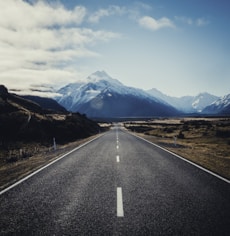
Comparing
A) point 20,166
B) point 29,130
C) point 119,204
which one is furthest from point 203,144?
point 119,204

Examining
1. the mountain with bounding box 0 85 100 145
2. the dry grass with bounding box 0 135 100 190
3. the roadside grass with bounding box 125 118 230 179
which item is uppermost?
the mountain with bounding box 0 85 100 145

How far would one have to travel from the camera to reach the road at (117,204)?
5.70 meters

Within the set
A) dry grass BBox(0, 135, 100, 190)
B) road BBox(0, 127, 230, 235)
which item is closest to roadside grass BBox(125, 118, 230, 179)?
road BBox(0, 127, 230, 235)

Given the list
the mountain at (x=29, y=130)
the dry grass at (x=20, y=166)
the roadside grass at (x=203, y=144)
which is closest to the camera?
the dry grass at (x=20, y=166)

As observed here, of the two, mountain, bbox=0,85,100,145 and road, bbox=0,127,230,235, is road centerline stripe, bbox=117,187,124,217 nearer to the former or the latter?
road, bbox=0,127,230,235

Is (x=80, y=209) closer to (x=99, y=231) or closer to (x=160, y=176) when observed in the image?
(x=99, y=231)

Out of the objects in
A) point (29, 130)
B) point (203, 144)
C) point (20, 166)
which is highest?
point (29, 130)

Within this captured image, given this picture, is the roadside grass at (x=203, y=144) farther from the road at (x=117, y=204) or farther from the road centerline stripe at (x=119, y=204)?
the road centerline stripe at (x=119, y=204)

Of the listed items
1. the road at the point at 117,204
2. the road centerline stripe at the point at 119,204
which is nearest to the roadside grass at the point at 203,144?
the road at the point at 117,204

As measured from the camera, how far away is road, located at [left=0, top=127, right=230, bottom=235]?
5695 millimetres

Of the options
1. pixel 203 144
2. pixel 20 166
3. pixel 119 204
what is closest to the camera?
pixel 119 204

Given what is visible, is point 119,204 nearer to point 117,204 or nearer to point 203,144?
point 117,204

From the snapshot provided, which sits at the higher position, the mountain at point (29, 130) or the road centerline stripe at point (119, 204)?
the mountain at point (29, 130)

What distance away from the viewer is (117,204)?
24.1 feet
